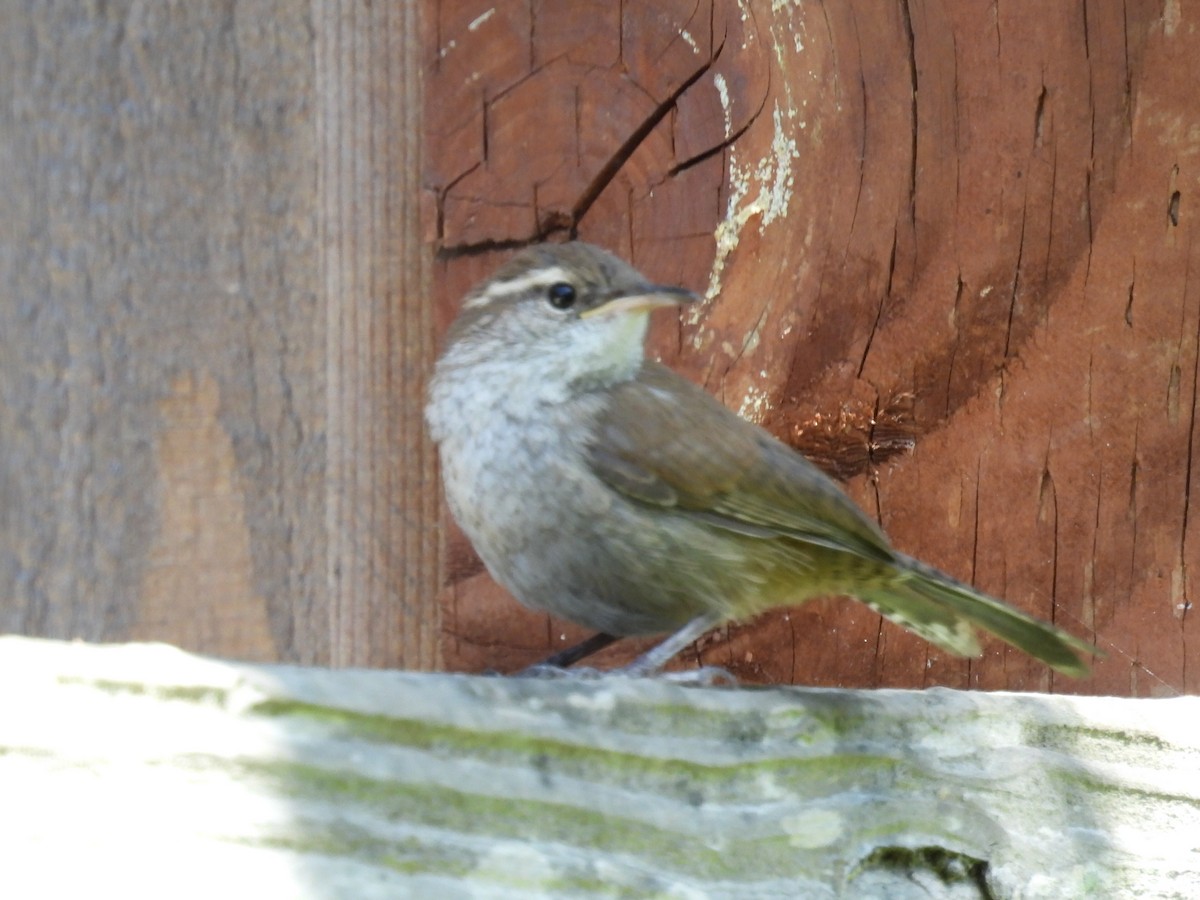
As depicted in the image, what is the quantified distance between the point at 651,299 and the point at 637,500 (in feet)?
1.31

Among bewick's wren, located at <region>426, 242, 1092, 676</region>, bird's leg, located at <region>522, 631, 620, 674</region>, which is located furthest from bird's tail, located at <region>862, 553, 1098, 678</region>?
bird's leg, located at <region>522, 631, 620, 674</region>

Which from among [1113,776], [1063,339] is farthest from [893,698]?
[1063,339]

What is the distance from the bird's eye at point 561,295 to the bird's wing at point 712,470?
0.25 meters

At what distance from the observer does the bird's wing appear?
2.87 metres

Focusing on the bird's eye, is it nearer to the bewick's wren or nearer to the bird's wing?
the bewick's wren

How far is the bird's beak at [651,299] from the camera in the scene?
2.78 meters

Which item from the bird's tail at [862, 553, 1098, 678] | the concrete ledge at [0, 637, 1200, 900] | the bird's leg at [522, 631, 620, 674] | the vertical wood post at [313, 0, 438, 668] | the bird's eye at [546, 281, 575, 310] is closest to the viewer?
the concrete ledge at [0, 637, 1200, 900]

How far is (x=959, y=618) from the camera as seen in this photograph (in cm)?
288

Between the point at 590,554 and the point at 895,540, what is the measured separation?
0.64 meters

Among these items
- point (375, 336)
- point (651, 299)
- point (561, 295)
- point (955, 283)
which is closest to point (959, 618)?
point (955, 283)

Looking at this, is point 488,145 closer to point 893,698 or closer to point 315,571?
point 315,571

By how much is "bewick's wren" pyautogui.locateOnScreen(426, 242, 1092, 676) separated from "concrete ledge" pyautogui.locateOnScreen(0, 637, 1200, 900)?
625mm

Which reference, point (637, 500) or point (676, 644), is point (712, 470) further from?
point (676, 644)

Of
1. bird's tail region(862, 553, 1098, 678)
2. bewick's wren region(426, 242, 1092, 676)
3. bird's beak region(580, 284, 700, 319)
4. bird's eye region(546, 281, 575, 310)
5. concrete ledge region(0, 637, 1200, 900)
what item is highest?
bird's eye region(546, 281, 575, 310)
